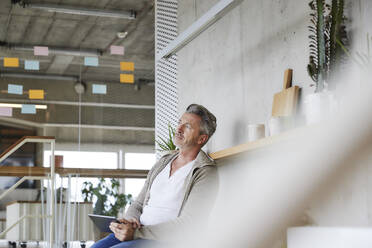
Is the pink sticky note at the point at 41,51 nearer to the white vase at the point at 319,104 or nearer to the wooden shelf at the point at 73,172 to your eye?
the wooden shelf at the point at 73,172

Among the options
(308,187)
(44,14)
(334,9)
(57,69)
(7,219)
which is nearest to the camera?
(308,187)

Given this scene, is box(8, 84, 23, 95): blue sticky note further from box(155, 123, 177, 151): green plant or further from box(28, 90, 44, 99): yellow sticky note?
box(155, 123, 177, 151): green plant

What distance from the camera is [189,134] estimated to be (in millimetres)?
2160

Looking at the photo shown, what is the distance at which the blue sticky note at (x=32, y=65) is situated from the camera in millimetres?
4516

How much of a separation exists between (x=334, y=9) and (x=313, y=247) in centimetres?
124

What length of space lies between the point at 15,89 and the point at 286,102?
9.12 feet

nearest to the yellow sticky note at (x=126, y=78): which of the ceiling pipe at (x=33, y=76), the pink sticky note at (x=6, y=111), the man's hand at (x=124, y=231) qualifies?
the ceiling pipe at (x=33, y=76)

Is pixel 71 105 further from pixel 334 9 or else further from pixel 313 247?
pixel 313 247

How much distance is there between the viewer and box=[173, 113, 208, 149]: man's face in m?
2.15

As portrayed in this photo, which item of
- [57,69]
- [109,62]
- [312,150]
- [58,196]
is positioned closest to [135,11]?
[109,62]

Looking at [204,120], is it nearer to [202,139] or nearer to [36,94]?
[202,139]

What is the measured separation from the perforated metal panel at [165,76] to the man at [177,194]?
207 cm

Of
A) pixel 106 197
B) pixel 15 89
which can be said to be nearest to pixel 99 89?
pixel 15 89

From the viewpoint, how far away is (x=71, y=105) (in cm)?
457
